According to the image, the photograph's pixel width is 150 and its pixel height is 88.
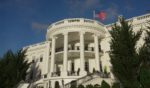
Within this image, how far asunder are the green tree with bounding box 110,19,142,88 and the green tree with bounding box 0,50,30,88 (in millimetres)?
15557

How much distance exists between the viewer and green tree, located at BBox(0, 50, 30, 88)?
37.1m

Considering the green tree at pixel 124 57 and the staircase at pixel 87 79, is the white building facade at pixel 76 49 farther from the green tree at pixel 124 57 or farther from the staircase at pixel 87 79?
the green tree at pixel 124 57

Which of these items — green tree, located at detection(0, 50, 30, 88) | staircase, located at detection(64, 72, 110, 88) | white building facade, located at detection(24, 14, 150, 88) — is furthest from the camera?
white building facade, located at detection(24, 14, 150, 88)

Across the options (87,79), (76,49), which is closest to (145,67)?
(87,79)


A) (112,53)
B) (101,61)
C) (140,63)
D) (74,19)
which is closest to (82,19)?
(74,19)

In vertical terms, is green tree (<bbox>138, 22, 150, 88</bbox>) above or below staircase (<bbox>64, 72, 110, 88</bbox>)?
above

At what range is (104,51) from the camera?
44938 mm

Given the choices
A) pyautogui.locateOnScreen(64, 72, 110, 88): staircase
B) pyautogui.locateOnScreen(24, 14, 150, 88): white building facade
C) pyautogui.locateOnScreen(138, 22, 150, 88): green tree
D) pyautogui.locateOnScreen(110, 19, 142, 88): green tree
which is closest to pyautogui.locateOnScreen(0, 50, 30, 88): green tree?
pyautogui.locateOnScreen(24, 14, 150, 88): white building facade

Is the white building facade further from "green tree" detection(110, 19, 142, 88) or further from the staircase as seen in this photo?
"green tree" detection(110, 19, 142, 88)

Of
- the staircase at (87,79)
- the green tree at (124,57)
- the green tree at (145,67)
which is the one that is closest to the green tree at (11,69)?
the staircase at (87,79)

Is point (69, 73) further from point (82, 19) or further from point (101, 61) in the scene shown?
point (82, 19)

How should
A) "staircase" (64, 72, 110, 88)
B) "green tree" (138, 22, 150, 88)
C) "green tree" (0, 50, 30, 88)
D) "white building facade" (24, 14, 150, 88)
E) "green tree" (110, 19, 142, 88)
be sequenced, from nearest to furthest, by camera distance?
"green tree" (138, 22, 150, 88)
"green tree" (110, 19, 142, 88)
"staircase" (64, 72, 110, 88)
"green tree" (0, 50, 30, 88)
"white building facade" (24, 14, 150, 88)

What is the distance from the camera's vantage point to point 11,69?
127ft

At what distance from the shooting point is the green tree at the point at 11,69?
37125 millimetres
